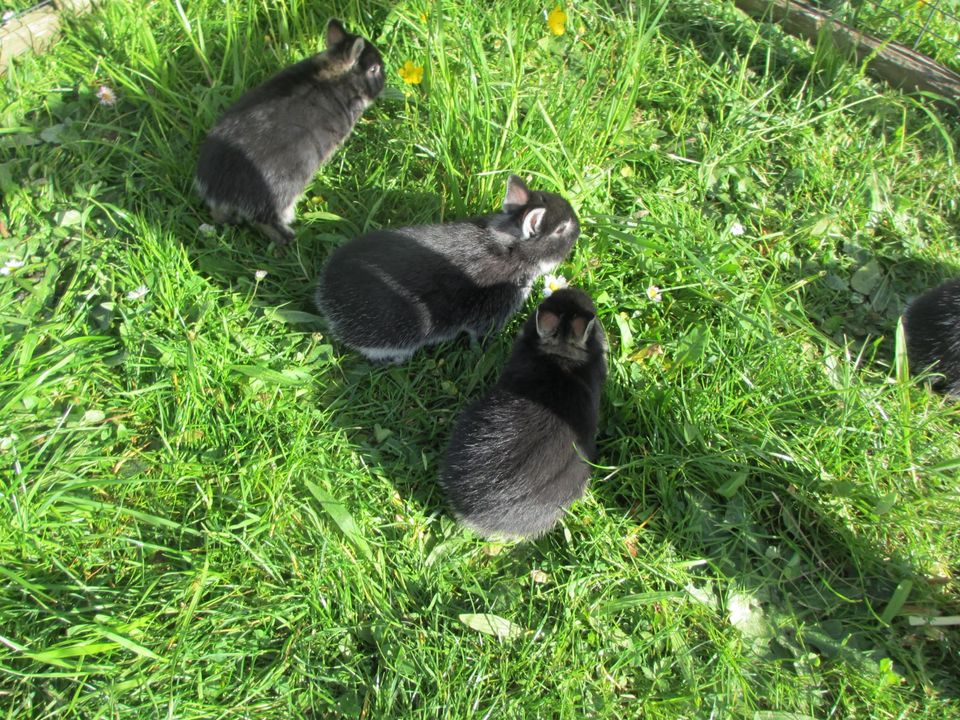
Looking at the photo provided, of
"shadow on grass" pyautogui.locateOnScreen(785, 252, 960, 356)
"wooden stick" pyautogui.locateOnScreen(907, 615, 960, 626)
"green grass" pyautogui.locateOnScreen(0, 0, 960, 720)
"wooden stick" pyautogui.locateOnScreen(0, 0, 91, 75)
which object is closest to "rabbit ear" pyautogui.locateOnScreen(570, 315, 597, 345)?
"green grass" pyautogui.locateOnScreen(0, 0, 960, 720)

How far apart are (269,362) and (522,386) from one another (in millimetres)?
1317

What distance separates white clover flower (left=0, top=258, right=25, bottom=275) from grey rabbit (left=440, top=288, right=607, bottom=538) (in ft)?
8.27

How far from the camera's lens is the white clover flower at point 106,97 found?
3770 millimetres

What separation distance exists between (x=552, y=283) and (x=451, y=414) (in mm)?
912

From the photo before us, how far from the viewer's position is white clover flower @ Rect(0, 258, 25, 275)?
3250 mm

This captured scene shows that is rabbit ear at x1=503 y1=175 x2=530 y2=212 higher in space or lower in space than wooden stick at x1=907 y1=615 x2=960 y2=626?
higher

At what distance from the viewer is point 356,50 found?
3.64 m

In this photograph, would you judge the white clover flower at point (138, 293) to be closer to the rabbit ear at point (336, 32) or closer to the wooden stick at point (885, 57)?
the rabbit ear at point (336, 32)

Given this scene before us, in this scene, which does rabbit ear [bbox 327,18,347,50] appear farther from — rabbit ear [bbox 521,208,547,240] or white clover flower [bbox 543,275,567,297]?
white clover flower [bbox 543,275,567,297]

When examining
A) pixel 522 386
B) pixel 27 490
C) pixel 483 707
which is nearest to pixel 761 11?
pixel 522 386

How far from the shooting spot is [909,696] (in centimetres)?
264

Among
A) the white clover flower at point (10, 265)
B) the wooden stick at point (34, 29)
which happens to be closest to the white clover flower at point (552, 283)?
the white clover flower at point (10, 265)

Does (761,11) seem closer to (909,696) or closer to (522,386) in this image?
(522,386)

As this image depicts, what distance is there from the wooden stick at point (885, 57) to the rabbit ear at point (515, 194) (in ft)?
8.24
